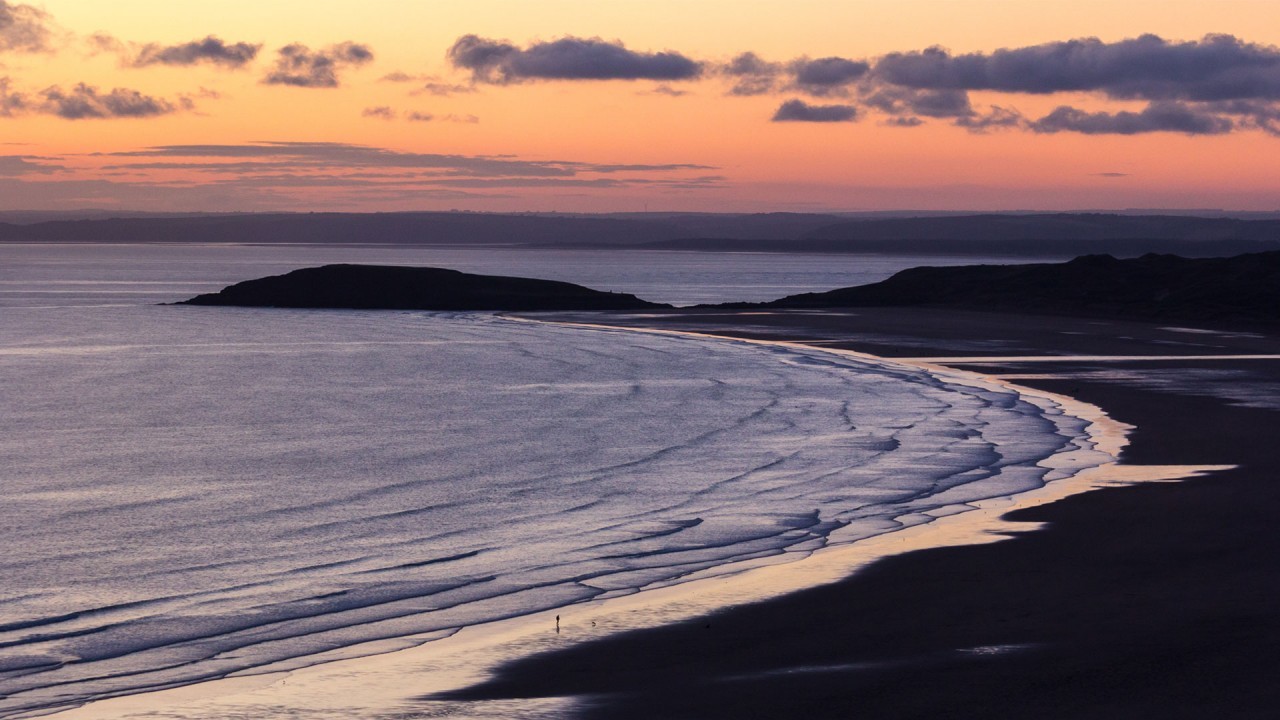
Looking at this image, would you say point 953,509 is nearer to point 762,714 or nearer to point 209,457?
point 762,714

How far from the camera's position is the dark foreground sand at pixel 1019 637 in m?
7.96

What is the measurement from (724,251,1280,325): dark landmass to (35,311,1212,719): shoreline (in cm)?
4610

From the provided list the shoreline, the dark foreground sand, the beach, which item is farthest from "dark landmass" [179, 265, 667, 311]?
the shoreline

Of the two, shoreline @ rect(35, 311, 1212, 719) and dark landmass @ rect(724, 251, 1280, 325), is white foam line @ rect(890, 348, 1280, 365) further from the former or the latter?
shoreline @ rect(35, 311, 1212, 719)

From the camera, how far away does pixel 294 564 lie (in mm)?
12492

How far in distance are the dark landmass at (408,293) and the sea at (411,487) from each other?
38807 millimetres

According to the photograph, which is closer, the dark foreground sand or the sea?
the dark foreground sand

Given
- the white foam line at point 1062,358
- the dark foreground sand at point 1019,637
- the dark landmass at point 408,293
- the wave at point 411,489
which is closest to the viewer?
the dark foreground sand at point 1019,637

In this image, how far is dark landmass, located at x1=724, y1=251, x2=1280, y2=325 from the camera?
198 ft

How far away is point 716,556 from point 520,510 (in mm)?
3313

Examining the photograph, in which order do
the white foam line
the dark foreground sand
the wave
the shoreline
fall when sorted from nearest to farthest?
the dark foreground sand
the shoreline
the wave
the white foam line

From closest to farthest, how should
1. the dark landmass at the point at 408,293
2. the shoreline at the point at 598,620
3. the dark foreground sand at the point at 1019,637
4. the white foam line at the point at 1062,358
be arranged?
the dark foreground sand at the point at 1019,637 → the shoreline at the point at 598,620 → the white foam line at the point at 1062,358 → the dark landmass at the point at 408,293

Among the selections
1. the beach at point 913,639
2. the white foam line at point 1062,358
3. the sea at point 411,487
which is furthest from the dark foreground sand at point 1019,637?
the white foam line at point 1062,358

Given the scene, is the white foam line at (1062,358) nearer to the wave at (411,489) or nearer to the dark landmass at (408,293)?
the wave at (411,489)
